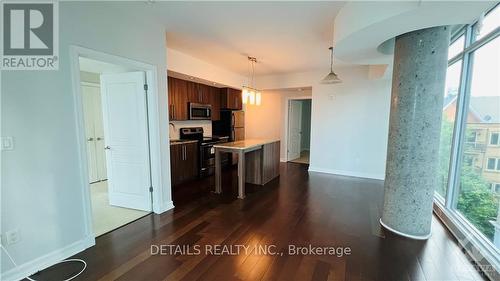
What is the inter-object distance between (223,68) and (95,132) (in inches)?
131

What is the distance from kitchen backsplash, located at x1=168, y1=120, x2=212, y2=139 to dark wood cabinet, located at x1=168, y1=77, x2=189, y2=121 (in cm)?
33

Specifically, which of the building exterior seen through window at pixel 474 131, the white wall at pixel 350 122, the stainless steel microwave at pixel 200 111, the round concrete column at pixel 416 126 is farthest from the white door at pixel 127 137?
the white wall at pixel 350 122

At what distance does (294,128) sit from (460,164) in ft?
15.5

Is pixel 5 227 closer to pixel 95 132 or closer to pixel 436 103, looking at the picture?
pixel 95 132

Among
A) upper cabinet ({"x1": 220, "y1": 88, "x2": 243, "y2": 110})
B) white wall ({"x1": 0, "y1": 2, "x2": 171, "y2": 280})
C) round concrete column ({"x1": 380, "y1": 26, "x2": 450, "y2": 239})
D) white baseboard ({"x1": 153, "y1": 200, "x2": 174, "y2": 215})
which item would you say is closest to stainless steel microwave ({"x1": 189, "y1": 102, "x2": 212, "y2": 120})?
upper cabinet ({"x1": 220, "y1": 88, "x2": 243, "y2": 110})

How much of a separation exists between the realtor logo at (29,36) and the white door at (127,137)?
1039 mm

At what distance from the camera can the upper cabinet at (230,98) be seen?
648 cm

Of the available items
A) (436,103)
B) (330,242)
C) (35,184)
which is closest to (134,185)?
(35,184)

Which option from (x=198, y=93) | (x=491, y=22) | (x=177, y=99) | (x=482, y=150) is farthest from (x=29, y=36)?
(x=482, y=150)

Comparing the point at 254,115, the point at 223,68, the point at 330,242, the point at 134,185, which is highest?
the point at 223,68

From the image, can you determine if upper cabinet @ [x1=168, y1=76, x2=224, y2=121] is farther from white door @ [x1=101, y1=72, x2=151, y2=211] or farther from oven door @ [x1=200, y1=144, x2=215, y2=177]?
white door @ [x1=101, y1=72, x2=151, y2=211]

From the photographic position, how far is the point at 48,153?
2.08 meters

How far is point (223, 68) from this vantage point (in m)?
5.51

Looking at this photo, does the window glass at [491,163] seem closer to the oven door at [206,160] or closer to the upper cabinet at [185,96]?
the oven door at [206,160]
